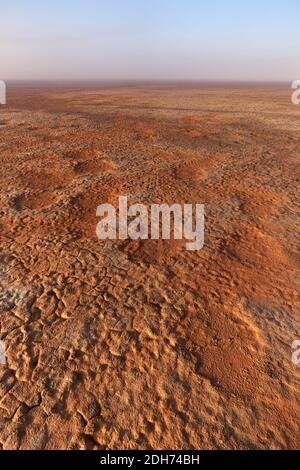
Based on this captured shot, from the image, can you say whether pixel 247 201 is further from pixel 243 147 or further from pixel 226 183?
pixel 243 147

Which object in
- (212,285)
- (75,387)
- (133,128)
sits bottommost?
(75,387)

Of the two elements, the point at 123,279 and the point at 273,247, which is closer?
the point at 123,279

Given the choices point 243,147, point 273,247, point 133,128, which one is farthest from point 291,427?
point 133,128

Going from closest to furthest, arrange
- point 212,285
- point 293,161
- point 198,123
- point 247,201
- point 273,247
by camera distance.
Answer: point 212,285, point 273,247, point 247,201, point 293,161, point 198,123

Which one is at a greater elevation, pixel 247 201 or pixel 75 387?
pixel 247 201

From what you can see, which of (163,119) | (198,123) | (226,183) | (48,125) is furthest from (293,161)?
(48,125)

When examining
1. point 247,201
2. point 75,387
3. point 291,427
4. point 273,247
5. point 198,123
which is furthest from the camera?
point 198,123
